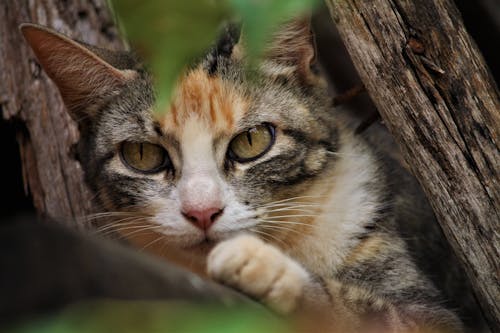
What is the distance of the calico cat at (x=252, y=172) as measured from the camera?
238cm

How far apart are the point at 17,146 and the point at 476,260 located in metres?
2.24

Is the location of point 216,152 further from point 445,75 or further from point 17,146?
point 17,146

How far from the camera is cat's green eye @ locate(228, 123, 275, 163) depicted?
8.26 feet

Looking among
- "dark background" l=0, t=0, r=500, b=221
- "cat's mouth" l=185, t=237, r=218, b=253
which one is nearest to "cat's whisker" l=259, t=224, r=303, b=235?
"cat's mouth" l=185, t=237, r=218, b=253

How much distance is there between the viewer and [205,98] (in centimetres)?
252

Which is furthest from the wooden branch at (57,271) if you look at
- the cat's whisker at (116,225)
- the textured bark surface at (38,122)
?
the textured bark surface at (38,122)

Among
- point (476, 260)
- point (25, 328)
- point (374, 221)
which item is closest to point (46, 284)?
point (25, 328)

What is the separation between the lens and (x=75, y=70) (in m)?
2.71

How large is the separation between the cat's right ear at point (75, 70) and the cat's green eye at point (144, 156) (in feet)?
0.85

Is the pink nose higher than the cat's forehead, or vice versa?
the cat's forehead

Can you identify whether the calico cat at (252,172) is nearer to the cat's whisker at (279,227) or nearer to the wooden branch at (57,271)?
the cat's whisker at (279,227)

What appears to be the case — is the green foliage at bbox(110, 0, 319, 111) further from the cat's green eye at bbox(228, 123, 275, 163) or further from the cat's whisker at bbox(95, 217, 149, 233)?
the cat's whisker at bbox(95, 217, 149, 233)

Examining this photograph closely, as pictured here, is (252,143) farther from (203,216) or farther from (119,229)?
(119,229)

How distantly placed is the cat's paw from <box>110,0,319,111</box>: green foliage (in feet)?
3.57
